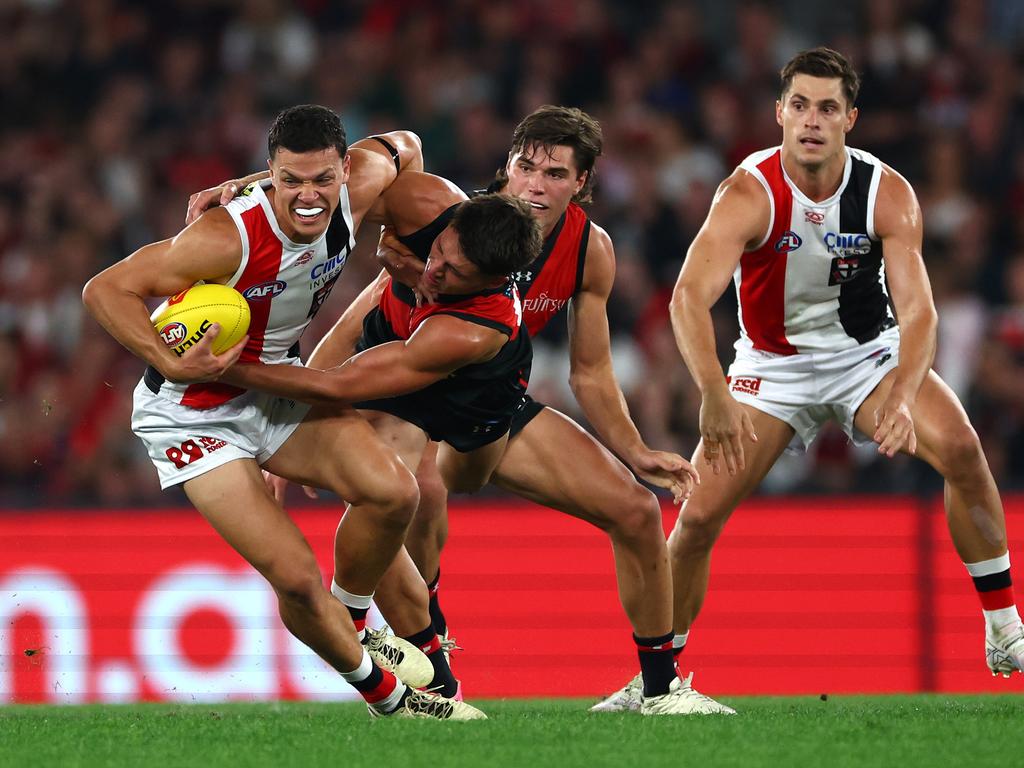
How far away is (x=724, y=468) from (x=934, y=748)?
6.11ft

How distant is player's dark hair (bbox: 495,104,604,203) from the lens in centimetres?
684

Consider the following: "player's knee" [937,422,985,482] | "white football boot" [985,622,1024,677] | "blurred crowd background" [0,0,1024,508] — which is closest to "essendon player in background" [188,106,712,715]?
"player's knee" [937,422,985,482]

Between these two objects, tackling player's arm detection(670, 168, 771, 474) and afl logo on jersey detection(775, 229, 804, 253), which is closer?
tackling player's arm detection(670, 168, 771, 474)

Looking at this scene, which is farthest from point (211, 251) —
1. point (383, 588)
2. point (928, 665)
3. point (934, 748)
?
point (928, 665)

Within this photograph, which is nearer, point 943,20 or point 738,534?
point 738,534

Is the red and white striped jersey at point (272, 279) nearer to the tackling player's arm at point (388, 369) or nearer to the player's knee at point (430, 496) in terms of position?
the tackling player's arm at point (388, 369)

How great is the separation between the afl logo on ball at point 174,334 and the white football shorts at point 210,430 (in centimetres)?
44

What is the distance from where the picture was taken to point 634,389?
10578 millimetres

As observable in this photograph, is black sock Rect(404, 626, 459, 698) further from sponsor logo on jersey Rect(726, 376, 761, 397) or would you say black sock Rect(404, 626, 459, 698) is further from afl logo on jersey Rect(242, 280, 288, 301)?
sponsor logo on jersey Rect(726, 376, 761, 397)

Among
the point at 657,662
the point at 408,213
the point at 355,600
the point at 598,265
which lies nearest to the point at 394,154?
the point at 408,213

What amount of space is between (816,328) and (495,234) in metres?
1.86

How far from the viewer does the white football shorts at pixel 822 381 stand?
707cm

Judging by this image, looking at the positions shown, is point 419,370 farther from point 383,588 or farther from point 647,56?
point 647,56

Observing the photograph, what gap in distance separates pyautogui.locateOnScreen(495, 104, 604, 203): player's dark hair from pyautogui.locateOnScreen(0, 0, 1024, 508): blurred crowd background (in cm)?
353
